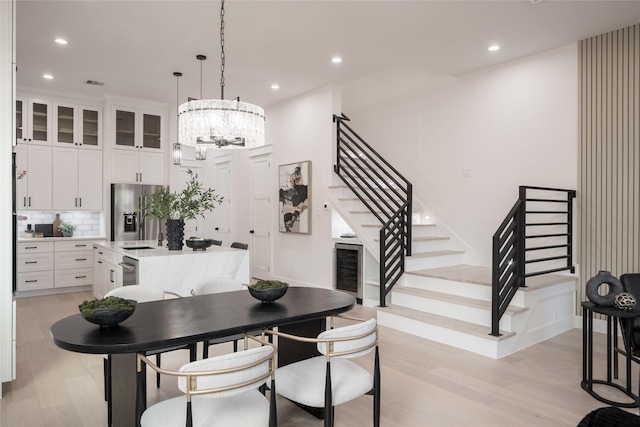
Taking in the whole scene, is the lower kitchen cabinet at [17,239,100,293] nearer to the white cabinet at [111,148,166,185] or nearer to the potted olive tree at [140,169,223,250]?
the white cabinet at [111,148,166,185]

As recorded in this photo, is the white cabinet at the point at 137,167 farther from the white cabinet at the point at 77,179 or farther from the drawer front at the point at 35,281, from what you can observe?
the drawer front at the point at 35,281

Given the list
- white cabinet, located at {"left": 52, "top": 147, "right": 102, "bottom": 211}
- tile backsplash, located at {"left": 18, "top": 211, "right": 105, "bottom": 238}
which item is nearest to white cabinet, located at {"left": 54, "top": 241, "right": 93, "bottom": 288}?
tile backsplash, located at {"left": 18, "top": 211, "right": 105, "bottom": 238}

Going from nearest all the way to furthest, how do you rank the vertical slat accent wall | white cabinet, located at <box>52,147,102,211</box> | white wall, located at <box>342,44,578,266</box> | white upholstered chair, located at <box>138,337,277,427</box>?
1. white upholstered chair, located at <box>138,337,277,427</box>
2. the vertical slat accent wall
3. white wall, located at <box>342,44,578,266</box>
4. white cabinet, located at <box>52,147,102,211</box>

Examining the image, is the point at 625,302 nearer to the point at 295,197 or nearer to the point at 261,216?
the point at 295,197

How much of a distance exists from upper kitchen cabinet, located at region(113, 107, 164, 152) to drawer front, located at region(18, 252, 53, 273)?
2.05 metres

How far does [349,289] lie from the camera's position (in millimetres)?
5977

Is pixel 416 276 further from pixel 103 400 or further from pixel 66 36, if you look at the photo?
pixel 66 36

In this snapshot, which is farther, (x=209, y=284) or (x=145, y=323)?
(x=209, y=284)

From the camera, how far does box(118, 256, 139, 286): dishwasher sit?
4059 millimetres

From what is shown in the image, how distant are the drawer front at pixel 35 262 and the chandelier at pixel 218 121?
14.2 ft

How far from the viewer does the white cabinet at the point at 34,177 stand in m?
6.33

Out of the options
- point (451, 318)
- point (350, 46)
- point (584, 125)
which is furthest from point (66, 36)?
point (584, 125)

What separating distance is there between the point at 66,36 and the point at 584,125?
5.78 meters

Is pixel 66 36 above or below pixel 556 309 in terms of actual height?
above
